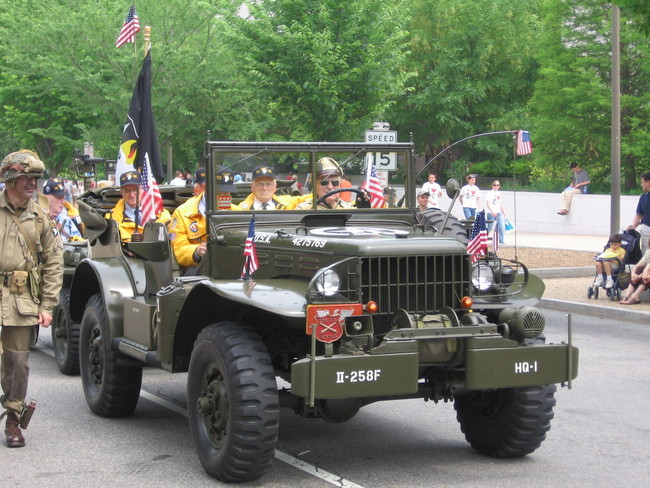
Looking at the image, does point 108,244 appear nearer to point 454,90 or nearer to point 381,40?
point 381,40

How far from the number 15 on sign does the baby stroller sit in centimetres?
835

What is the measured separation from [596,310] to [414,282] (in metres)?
9.44

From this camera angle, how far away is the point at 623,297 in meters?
16.3

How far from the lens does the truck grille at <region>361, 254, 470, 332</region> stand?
6457 millimetres

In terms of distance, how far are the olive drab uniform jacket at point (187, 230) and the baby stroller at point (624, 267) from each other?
9.05 metres

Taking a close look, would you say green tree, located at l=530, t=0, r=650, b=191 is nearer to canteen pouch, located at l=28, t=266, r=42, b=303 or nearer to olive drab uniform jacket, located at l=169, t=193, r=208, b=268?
olive drab uniform jacket, located at l=169, t=193, r=208, b=268

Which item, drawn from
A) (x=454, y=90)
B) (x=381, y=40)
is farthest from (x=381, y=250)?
(x=454, y=90)

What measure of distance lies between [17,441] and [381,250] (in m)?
2.82

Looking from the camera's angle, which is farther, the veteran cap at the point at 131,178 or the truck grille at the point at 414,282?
the veteran cap at the point at 131,178

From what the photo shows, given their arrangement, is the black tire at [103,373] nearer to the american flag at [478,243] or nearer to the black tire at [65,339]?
the black tire at [65,339]

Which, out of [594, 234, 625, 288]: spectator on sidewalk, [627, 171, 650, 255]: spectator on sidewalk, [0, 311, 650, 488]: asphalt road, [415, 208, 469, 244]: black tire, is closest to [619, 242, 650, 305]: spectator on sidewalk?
[594, 234, 625, 288]: spectator on sidewalk

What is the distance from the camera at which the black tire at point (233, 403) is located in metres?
6.10

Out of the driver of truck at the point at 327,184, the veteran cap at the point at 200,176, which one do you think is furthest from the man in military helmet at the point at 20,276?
the driver of truck at the point at 327,184

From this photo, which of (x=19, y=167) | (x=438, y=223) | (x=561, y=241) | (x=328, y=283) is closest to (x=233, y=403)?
(x=328, y=283)
